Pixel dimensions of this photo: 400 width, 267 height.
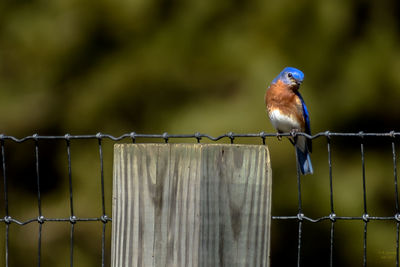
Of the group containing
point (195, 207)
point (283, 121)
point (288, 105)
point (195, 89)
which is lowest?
point (195, 207)

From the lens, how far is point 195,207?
1.55m

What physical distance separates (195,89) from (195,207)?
14.5ft

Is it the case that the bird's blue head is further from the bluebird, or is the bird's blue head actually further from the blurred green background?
the blurred green background

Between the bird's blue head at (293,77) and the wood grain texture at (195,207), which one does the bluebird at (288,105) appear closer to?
the bird's blue head at (293,77)

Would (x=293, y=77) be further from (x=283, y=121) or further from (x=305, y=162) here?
(x=305, y=162)

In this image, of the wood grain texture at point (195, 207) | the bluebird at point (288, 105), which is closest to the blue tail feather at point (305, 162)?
the bluebird at point (288, 105)

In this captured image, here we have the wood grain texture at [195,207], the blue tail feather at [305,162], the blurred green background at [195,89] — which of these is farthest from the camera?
the blurred green background at [195,89]

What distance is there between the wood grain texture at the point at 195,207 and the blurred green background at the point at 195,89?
12.6 ft

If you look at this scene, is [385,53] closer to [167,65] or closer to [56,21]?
[167,65]

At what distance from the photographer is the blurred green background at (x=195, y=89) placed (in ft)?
18.0

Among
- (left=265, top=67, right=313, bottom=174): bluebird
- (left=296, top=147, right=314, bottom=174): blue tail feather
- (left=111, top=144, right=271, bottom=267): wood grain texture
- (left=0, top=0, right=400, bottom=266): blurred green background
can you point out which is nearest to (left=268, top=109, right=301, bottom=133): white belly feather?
(left=265, top=67, right=313, bottom=174): bluebird

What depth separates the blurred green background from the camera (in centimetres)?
550

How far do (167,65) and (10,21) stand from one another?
56.1 inches

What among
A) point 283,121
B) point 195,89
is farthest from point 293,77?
point 195,89
